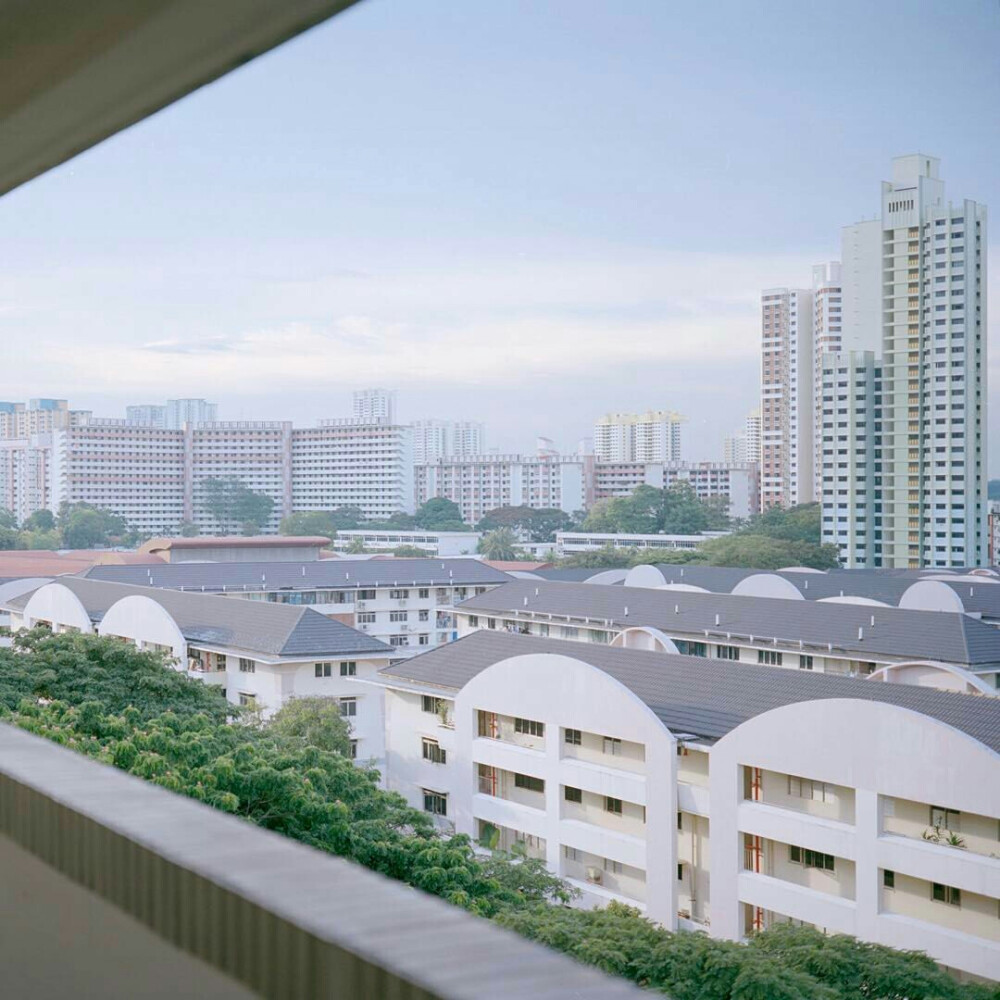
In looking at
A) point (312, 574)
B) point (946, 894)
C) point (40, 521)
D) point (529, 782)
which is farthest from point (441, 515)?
point (946, 894)

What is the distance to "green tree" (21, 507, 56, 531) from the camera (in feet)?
42.7

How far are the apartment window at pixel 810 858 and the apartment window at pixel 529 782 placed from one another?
208cm

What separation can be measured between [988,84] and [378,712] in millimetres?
7414

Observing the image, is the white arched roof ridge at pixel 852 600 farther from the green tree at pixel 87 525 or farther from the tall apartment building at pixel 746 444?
the green tree at pixel 87 525

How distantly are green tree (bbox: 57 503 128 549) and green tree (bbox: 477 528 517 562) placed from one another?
4.32 m

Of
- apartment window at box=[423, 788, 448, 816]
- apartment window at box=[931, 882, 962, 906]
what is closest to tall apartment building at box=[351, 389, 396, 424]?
apartment window at box=[423, 788, 448, 816]

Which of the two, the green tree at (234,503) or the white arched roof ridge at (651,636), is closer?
the white arched roof ridge at (651,636)

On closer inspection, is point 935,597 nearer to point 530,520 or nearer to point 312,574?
point 530,520

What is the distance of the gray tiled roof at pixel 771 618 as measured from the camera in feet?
28.2

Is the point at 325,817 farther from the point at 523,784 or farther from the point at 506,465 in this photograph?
the point at 506,465

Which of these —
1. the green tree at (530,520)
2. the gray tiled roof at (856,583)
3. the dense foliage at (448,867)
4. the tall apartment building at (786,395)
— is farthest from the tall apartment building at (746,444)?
the dense foliage at (448,867)

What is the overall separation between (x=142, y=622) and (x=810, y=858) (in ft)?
A: 25.7

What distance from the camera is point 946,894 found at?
20.5 feet

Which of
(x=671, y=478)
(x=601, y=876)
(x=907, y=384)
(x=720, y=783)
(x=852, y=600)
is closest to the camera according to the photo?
(x=720, y=783)
